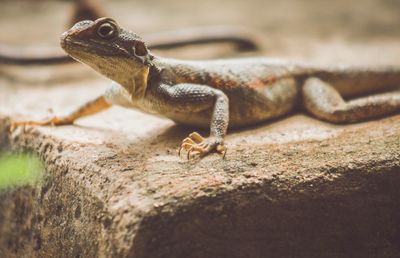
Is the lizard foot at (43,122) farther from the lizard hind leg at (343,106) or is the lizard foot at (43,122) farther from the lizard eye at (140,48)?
the lizard hind leg at (343,106)

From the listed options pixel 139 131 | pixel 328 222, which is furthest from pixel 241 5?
pixel 328 222

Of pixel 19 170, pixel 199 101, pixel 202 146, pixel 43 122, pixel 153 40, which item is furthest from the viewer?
pixel 153 40

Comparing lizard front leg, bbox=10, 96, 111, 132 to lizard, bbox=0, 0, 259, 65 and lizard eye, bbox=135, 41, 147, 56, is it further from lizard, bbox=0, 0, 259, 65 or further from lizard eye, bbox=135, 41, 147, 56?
lizard, bbox=0, 0, 259, 65

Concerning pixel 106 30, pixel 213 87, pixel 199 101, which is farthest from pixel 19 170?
pixel 213 87

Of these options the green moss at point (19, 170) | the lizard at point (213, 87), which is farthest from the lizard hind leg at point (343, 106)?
the green moss at point (19, 170)

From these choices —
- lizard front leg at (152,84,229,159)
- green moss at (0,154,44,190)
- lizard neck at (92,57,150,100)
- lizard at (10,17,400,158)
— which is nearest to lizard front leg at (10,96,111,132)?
lizard at (10,17,400,158)

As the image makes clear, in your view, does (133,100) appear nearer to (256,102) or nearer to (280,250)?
(256,102)

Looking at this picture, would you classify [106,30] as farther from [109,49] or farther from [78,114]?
[78,114]
